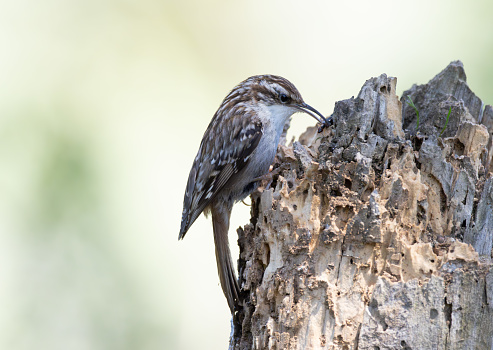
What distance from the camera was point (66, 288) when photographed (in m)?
4.72

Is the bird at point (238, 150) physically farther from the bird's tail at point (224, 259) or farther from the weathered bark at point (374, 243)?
the weathered bark at point (374, 243)

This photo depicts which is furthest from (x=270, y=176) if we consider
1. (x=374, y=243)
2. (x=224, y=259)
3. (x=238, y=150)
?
(x=374, y=243)

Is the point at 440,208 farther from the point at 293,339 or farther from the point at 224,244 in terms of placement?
the point at 224,244

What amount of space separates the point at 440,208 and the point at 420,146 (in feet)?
1.06

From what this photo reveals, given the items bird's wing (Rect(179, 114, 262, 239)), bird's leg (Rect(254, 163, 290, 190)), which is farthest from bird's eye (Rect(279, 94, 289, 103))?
bird's leg (Rect(254, 163, 290, 190))

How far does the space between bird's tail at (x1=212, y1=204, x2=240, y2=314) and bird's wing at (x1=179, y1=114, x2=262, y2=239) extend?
144 mm

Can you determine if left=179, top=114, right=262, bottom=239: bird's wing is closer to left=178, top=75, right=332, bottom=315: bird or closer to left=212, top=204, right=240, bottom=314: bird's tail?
left=178, top=75, right=332, bottom=315: bird

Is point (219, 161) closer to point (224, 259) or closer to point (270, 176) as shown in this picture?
point (270, 176)

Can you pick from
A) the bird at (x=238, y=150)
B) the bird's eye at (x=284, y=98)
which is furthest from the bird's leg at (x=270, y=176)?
the bird's eye at (x=284, y=98)

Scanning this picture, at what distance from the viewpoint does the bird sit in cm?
363

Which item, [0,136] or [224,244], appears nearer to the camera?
[224,244]

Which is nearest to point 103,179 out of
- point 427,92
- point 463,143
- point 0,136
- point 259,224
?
point 0,136

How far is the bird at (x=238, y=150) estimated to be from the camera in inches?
143

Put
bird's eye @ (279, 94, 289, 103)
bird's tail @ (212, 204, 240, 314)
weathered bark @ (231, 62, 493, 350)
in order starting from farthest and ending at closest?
bird's eye @ (279, 94, 289, 103), bird's tail @ (212, 204, 240, 314), weathered bark @ (231, 62, 493, 350)
